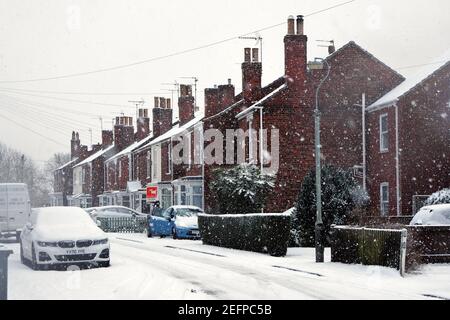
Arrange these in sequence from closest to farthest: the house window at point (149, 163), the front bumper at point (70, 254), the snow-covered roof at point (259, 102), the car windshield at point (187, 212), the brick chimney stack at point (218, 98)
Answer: the front bumper at point (70, 254)
the car windshield at point (187, 212)
the snow-covered roof at point (259, 102)
the brick chimney stack at point (218, 98)
the house window at point (149, 163)

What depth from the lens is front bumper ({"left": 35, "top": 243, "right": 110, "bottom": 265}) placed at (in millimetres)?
19219

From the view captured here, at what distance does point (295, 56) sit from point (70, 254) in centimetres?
2177

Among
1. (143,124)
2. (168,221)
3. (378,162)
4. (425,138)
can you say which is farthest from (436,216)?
(143,124)

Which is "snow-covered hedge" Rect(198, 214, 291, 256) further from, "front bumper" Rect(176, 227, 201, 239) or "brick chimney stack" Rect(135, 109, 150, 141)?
"brick chimney stack" Rect(135, 109, 150, 141)

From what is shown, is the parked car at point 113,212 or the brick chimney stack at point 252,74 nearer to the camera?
the brick chimney stack at point 252,74

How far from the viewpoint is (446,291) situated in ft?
49.8

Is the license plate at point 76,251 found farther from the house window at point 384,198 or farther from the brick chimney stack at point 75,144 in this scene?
the brick chimney stack at point 75,144

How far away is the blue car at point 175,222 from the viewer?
1423 inches

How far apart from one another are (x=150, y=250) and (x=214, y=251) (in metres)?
2.49

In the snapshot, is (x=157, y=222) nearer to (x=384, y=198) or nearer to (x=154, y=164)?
(x=384, y=198)

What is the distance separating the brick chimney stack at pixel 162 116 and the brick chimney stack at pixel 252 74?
2178cm

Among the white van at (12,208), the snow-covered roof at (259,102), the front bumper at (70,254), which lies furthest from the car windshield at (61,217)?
the snow-covered roof at (259,102)
